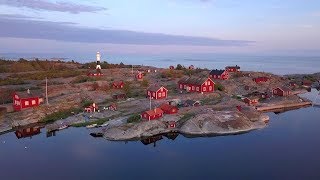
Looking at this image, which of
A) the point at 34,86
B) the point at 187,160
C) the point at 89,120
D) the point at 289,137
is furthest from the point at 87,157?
the point at 34,86

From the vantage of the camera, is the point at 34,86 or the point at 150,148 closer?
the point at 150,148

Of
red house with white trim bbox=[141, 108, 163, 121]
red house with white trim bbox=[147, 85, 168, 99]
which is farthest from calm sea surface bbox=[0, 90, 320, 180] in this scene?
red house with white trim bbox=[147, 85, 168, 99]


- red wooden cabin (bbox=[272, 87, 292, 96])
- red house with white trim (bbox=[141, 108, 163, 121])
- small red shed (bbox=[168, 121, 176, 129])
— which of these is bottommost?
small red shed (bbox=[168, 121, 176, 129])

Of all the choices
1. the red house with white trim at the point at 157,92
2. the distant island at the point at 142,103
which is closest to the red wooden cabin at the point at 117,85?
the distant island at the point at 142,103

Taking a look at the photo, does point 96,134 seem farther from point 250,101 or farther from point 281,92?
point 281,92

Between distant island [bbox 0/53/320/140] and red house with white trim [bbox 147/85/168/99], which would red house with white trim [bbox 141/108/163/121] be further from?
red house with white trim [bbox 147/85/168/99]

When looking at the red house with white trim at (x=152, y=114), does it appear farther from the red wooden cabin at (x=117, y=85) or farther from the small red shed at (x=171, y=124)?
the red wooden cabin at (x=117, y=85)

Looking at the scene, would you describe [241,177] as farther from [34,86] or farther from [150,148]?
[34,86]
